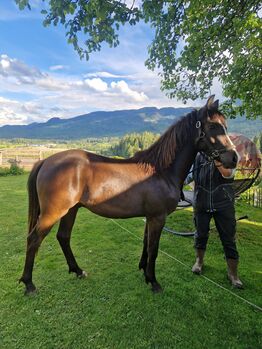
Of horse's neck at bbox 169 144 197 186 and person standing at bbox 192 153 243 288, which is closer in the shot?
horse's neck at bbox 169 144 197 186

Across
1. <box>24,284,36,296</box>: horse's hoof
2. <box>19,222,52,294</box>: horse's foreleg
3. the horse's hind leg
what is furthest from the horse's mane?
<box>24,284,36,296</box>: horse's hoof

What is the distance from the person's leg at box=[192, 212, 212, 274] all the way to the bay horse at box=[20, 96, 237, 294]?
680mm

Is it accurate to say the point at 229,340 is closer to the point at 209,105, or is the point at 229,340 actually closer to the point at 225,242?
the point at 225,242

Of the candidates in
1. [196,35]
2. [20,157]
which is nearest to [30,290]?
[196,35]

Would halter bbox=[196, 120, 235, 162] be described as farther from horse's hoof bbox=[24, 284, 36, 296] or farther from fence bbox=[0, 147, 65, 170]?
fence bbox=[0, 147, 65, 170]

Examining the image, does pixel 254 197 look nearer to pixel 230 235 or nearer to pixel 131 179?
pixel 230 235

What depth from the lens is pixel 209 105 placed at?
2961 millimetres

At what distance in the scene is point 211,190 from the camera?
3441mm

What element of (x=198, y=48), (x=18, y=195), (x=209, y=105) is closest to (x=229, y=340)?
(x=209, y=105)

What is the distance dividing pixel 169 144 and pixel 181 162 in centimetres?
30

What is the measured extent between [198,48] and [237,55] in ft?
2.75

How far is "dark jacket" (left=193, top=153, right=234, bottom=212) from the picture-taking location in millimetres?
3395

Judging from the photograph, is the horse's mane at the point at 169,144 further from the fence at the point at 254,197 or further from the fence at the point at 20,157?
the fence at the point at 20,157

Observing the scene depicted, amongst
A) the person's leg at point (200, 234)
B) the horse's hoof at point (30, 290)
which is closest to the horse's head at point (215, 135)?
the person's leg at point (200, 234)
